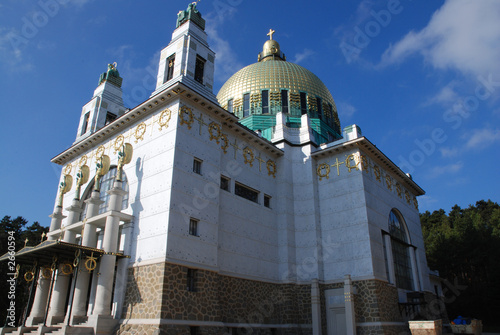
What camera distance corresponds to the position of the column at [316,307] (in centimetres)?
1952

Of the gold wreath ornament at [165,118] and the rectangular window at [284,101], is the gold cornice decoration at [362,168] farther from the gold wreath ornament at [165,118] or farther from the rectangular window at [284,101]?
the gold wreath ornament at [165,118]

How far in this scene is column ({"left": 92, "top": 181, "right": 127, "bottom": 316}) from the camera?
15822 mm

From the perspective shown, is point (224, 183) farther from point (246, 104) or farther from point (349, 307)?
point (246, 104)

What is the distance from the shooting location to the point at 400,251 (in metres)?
25.0

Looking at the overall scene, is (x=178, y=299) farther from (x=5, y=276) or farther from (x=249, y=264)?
(x=5, y=276)

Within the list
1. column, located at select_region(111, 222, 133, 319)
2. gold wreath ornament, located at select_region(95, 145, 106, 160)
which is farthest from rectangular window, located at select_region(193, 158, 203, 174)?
gold wreath ornament, located at select_region(95, 145, 106, 160)

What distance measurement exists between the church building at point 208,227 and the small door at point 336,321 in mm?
52

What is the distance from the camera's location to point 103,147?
72.7ft

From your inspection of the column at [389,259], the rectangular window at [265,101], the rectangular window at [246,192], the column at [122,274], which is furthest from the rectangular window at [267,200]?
the rectangular window at [265,101]

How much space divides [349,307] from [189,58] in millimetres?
15470

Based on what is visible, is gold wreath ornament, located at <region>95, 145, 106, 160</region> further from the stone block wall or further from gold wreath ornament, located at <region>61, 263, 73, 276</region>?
the stone block wall

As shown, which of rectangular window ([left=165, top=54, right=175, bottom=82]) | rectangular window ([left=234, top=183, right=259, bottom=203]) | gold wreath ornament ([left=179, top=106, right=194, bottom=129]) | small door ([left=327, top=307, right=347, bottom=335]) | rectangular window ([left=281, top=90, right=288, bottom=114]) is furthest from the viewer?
rectangular window ([left=281, top=90, right=288, bottom=114])

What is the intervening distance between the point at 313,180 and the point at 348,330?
8872 millimetres

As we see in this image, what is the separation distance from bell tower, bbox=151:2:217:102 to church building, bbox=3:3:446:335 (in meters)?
Result: 0.08
